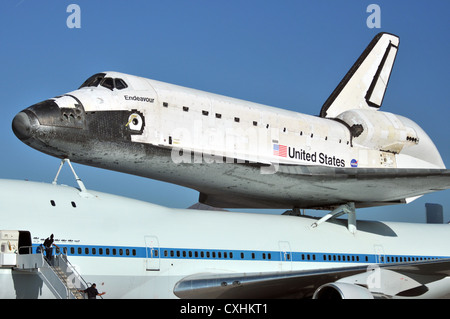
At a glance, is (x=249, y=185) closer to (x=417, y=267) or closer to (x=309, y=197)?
(x=309, y=197)

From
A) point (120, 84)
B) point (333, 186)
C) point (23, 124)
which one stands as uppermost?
point (120, 84)

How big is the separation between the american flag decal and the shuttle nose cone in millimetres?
6588

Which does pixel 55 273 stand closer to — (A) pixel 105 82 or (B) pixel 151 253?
(B) pixel 151 253

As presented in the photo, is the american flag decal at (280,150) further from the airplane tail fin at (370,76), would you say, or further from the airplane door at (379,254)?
the airplane door at (379,254)

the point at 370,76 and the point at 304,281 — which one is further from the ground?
the point at 370,76

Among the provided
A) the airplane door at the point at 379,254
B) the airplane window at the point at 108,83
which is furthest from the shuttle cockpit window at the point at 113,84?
the airplane door at the point at 379,254

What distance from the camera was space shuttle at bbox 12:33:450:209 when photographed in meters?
Answer: 14.8

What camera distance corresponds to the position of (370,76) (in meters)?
22.6

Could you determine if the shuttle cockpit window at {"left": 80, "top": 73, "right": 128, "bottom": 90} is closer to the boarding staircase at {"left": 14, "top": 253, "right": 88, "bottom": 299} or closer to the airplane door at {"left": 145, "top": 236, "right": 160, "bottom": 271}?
the airplane door at {"left": 145, "top": 236, "right": 160, "bottom": 271}

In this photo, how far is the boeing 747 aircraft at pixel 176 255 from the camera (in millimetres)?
14125

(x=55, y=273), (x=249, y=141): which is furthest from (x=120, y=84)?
(x=55, y=273)

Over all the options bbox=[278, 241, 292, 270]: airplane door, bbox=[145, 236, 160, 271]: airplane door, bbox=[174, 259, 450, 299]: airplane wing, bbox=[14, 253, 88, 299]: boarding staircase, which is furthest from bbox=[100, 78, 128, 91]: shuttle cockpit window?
bbox=[278, 241, 292, 270]: airplane door

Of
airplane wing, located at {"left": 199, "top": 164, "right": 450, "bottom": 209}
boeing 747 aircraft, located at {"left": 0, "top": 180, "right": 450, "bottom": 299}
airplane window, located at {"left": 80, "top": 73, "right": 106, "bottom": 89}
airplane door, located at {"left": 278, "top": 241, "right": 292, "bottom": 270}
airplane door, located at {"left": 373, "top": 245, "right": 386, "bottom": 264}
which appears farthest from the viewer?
airplane door, located at {"left": 373, "top": 245, "right": 386, "bottom": 264}

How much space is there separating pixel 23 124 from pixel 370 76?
1309cm
